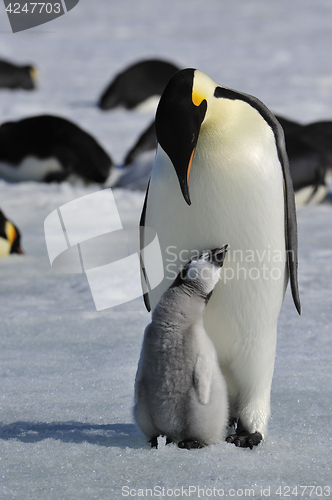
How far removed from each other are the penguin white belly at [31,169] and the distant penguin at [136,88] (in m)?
3.41

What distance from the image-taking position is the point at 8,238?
3.89 metres

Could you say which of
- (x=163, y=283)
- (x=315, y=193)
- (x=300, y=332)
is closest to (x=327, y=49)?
(x=315, y=193)

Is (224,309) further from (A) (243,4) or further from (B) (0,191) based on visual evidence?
(A) (243,4)

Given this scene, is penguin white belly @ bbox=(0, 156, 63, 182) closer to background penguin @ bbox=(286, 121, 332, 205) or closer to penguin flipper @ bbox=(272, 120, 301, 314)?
background penguin @ bbox=(286, 121, 332, 205)

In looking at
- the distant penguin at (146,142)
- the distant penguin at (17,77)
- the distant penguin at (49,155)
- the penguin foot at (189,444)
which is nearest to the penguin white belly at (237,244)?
the penguin foot at (189,444)

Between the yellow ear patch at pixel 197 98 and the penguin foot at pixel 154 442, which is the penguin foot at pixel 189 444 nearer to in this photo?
the penguin foot at pixel 154 442

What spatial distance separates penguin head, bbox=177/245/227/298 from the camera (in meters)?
1.78

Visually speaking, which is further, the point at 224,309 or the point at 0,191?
the point at 0,191

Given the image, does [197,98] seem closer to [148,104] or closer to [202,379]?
[202,379]

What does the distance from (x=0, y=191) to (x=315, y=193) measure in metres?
2.67

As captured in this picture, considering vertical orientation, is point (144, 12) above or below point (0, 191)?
below

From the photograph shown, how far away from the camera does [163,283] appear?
2.06 meters

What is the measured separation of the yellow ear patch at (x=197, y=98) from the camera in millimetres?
1798

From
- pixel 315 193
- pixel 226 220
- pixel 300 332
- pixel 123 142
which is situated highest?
pixel 226 220
